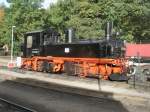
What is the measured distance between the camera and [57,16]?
62.2 m

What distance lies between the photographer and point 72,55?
2906 cm

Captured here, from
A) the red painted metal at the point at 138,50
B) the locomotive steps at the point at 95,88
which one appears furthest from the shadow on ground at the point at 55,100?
the red painted metal at the point at 138,50

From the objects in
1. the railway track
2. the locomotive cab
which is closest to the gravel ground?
the railway track

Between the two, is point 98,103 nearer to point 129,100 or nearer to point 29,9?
point 129,100

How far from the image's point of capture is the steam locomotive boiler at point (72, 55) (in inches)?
1014

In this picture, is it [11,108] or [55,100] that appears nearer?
[11,108]

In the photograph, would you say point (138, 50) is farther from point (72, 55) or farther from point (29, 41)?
point (72, 55)

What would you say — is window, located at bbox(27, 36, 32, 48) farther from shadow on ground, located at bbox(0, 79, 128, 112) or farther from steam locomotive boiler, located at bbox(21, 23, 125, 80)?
shadow on ground, located at bbox(0, 79, 128, 112)

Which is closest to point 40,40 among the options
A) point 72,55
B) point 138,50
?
point 72,55

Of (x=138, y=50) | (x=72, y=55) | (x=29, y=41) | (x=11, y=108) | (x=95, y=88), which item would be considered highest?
(x=29, y=41)

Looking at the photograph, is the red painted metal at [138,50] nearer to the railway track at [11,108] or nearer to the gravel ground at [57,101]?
the gravel ground at [57,101]

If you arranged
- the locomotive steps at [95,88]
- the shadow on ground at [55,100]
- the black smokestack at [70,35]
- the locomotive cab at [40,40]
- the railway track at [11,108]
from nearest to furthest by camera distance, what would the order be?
the railway track at [11,108], the shadow on ground at [55,100], the locomotive steps at [95,88], the black smokestack at [70,35], the locomotive cab at [40,40]

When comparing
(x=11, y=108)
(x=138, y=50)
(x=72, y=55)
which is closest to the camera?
(x=11, y=108)

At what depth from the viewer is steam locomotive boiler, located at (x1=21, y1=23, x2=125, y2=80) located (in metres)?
25.8
